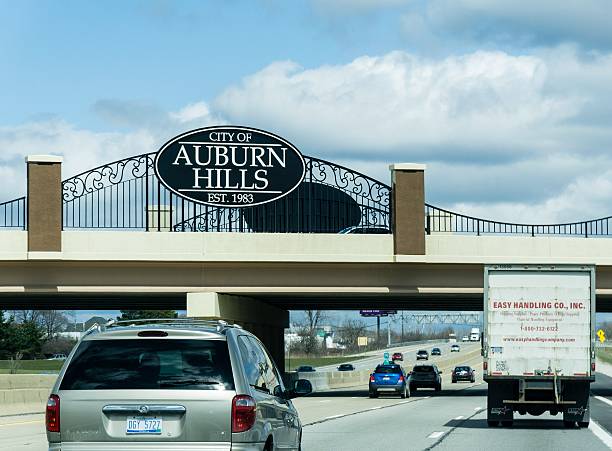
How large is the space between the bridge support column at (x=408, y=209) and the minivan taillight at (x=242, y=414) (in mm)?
30462

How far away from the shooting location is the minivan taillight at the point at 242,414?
10.0 meters

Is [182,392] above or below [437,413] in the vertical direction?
above

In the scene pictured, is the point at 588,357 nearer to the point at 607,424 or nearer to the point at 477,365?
→ the point at 607,424

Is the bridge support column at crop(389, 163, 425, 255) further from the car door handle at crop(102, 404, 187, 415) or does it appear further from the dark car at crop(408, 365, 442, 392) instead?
the car door handle at crop(102, 404, 187, 415)

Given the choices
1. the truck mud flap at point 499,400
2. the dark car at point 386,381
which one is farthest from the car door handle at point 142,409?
the dark car at point 386,381

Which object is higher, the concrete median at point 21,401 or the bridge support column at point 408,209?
the bridge support column at point 408,209

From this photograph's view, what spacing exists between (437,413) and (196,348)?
23012 millimetres

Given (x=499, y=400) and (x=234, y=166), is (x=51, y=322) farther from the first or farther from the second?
(x=499, y=400)

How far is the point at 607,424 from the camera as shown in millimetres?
27172

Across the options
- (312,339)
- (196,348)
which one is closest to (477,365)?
(312,339)

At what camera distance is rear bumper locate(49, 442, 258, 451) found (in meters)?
9.98

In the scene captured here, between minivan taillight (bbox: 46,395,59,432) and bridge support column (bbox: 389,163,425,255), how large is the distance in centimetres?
3071

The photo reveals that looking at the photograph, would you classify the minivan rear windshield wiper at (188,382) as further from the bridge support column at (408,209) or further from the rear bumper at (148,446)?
the bridge support column at (408,209)

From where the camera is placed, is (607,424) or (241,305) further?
(241,305)
